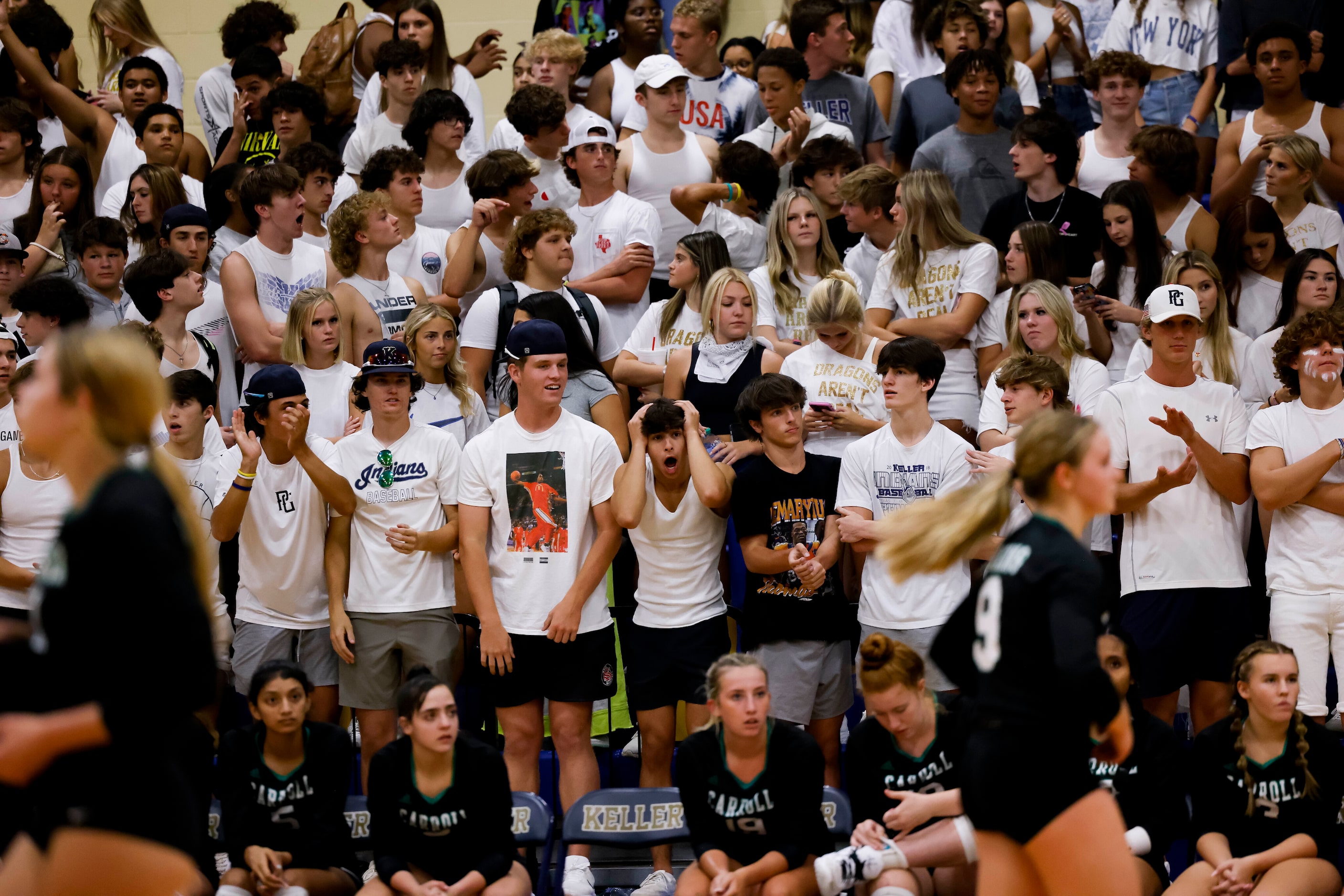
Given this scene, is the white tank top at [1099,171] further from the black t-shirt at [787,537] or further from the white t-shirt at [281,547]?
the white t-shirt at [281,547]

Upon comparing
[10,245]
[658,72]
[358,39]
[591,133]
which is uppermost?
[358,39]

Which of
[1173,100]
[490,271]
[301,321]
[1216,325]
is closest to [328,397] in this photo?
[301,321]

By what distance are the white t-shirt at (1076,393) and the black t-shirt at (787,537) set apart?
0.84m

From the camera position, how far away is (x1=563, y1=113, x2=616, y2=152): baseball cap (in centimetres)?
773

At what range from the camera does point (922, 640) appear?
586 cm

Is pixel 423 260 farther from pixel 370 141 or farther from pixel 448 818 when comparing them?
pixel 448 818

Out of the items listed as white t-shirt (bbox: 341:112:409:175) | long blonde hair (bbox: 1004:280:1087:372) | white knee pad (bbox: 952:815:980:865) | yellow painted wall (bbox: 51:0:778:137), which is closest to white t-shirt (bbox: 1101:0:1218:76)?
long blonde hair (bbox: 1004:280:1087:372)

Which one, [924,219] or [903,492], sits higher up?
[924,219]

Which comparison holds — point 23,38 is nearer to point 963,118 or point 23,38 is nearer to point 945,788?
point 963,118

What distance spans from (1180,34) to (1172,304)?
4.00 m

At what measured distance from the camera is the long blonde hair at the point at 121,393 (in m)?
3.31

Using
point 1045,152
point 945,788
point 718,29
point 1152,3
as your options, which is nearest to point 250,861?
point 945,788

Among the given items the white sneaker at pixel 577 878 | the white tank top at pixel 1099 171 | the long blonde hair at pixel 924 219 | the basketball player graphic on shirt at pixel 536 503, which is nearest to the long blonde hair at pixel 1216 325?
the long blonde hair at pixel 924 219

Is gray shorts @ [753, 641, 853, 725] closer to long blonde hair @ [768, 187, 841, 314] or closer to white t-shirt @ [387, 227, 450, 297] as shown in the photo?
long blonde hair @ [768, 187, 841, 314]
